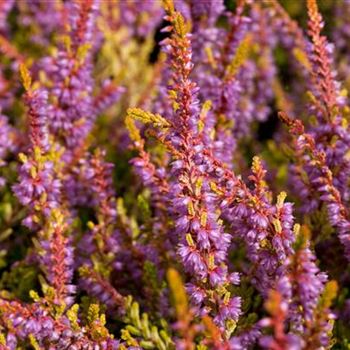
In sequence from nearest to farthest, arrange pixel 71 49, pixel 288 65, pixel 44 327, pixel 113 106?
pixel 44 327 < pixel 71 49 < pixel 113 106 < pixel 288 65

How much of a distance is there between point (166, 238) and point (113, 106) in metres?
1.49

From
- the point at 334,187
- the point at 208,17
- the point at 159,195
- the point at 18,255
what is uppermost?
the point at 208,17

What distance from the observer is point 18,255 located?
3.62 m

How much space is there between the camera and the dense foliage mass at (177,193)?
2297mm

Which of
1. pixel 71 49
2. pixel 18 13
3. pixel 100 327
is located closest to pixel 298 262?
pixel 100 327

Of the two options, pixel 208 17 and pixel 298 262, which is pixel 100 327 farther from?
pixel 208 17

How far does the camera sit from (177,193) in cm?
237

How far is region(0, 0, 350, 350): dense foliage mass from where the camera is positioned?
230 cm

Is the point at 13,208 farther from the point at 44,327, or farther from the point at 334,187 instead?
the point at 334,187

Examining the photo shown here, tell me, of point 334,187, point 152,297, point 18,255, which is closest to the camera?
point 334,187

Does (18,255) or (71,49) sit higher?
(71,49)

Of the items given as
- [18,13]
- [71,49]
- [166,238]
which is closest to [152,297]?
[166,238]

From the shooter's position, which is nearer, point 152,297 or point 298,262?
point 298,262

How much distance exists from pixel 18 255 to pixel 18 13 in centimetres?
248
